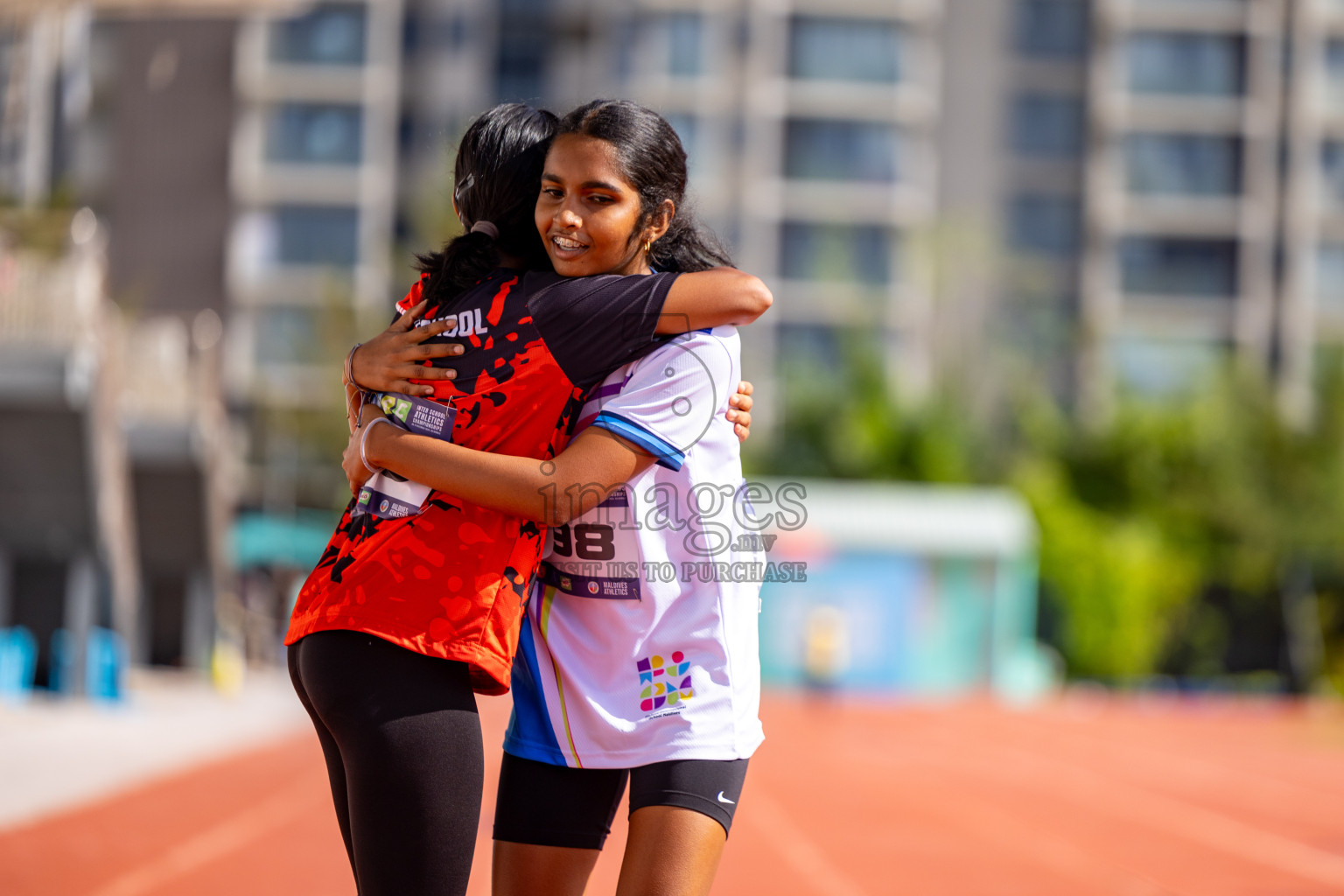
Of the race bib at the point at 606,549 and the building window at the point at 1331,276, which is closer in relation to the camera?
the race bib at the point at 606,549

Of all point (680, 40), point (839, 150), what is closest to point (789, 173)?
point (839, 150)

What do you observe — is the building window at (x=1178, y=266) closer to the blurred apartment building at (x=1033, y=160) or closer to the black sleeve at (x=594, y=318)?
the blurred apartment building at (x=1033, y=160)

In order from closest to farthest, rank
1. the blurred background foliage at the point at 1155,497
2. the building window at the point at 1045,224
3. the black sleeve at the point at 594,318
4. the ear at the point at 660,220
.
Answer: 1. the black sleeve at the point at 594,318
2. the ear at the point at 660,220
3. the blurred background foliage at the point at 1155,497
4. the building window at the point at 1045,224

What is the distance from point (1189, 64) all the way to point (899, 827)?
4028cm

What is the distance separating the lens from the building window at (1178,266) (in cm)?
4544

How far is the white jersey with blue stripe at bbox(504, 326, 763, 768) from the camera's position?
227cm

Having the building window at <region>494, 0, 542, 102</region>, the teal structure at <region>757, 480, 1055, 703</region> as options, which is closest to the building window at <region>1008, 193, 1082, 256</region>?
the building window at <region>494, 0, 542, 102</region>

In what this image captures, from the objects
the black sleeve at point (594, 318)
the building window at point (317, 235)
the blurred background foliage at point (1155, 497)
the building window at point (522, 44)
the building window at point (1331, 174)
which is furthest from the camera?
the building window at point (522, 44)

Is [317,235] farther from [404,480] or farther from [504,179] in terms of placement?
[404,480]

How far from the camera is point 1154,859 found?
30.6 feet

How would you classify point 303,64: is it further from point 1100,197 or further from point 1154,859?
point 1154,859

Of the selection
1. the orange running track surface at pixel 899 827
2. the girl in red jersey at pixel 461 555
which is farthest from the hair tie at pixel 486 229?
the orange running track surface at pixel 899 827

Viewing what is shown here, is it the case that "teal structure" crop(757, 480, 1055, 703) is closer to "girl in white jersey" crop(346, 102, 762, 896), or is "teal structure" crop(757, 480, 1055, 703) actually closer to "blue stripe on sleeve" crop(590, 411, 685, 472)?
"girl in white jersey" crop(346, 102, 762, 896)

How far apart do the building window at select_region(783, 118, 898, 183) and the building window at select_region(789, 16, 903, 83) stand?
137 cm
